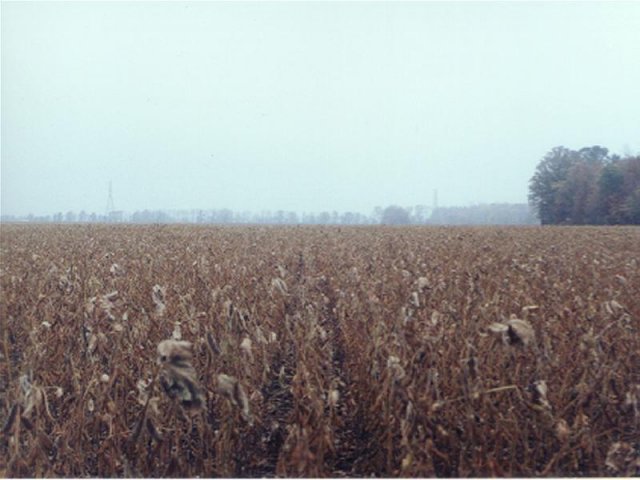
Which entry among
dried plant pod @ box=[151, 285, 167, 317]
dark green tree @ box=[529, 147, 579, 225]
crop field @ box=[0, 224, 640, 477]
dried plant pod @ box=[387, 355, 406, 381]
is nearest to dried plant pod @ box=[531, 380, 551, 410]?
crop field @ box=[0, 224, 640, 477]

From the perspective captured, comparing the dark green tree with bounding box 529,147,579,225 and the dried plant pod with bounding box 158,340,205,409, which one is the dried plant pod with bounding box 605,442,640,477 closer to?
the dried plant pod with bounding box 158,340,205,409

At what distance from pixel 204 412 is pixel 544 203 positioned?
107 feet

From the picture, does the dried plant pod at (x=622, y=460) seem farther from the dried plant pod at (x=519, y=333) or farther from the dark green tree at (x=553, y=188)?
the dark green tree at (x=553, y=188)

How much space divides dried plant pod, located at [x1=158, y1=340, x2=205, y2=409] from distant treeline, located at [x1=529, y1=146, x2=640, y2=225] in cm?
2868

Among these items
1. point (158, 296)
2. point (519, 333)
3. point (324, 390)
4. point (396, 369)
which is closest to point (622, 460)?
point (519, 333)

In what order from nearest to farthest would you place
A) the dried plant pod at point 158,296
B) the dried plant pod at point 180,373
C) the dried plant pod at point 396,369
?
1. the dried plant pod at point 180,373
2. the dried plant pod at point 396,369
3. the dried plant pod at point 158,296

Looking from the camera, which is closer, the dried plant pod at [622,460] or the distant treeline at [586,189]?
the dried plant pod at [622,460]

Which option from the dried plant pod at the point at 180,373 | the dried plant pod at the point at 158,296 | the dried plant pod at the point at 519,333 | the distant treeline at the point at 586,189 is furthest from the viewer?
the distant treeline at the point at 586,189

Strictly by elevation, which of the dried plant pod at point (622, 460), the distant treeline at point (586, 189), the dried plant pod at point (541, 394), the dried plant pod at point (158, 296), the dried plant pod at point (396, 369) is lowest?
the dried plant pod at point (622, 460)

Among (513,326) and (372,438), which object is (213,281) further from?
(513,326)

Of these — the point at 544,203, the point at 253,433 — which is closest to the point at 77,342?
the point at 253,433

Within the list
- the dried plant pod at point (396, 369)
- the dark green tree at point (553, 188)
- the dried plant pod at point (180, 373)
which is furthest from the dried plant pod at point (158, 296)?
the dark green tree at point (553, 188)

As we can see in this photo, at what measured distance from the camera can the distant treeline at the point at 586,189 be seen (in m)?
28.4

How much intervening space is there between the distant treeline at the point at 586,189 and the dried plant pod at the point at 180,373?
2868cm
